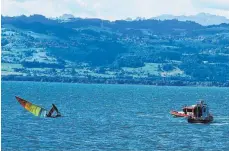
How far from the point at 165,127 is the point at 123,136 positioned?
27.4 metres

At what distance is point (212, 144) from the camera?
121000mm

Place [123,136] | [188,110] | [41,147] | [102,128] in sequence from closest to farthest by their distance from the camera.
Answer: [41,147] → [123,136] → [102,128] → [188,110]

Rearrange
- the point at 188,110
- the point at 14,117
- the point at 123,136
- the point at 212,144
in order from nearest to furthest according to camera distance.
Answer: the point at 212,144 < the point at 123,136 < the point at 14,117 < the point at 188,110

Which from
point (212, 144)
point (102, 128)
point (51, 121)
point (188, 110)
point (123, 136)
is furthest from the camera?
point (188, 110)

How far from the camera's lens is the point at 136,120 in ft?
595

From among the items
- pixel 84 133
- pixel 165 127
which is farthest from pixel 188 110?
pixel 84 133

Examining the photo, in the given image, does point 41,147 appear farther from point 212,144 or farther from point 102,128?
point 102,128

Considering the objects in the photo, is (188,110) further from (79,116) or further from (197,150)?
(197,150)

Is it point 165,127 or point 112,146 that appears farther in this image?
point 165,127

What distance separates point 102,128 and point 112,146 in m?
38.0

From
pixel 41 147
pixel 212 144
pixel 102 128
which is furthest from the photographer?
pixel 102 128

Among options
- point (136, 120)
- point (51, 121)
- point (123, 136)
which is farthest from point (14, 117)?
point (123, 136)

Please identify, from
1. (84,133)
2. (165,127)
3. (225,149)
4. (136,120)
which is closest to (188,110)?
(136,120)

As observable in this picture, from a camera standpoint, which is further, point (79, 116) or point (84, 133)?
point (79, 116)
